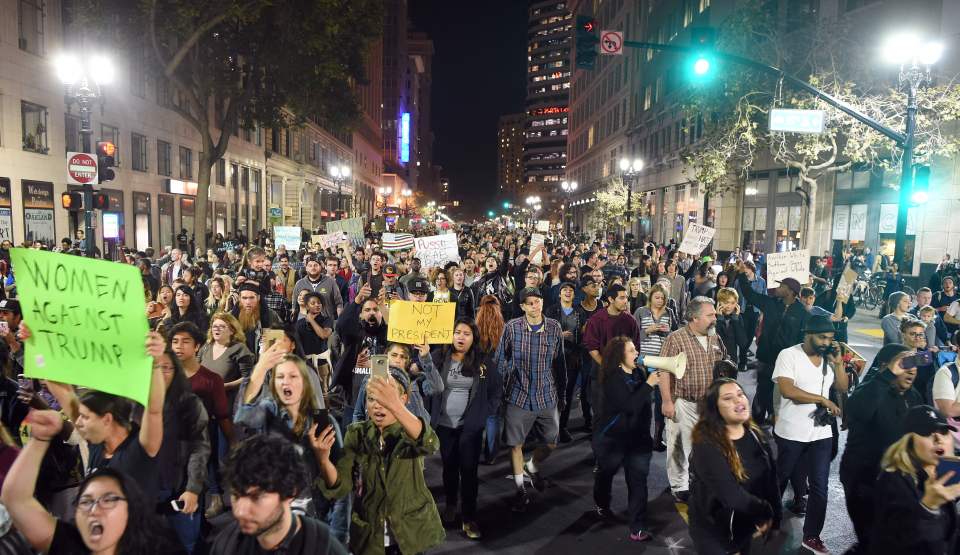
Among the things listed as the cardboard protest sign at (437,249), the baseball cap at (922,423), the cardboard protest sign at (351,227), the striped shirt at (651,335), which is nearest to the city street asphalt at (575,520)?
the baseball cap at (922,423)

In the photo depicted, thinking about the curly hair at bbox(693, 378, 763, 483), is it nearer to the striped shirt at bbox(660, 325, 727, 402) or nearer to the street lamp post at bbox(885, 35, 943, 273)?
the striped shirt at bbox(660, 325, 727, 402)

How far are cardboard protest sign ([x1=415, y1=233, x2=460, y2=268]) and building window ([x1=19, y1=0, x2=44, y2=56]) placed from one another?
1877 centimetres

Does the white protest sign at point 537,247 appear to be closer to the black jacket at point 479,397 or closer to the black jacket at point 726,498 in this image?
the black jacket at point 479,397

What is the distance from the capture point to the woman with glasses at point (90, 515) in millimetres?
2779

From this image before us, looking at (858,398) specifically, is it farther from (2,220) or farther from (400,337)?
(2,220)

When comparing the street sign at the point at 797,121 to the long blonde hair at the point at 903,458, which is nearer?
the long blonde hair at the point at 903,458

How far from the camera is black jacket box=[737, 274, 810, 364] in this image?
827 centimetres

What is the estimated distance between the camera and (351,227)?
64.7 ft

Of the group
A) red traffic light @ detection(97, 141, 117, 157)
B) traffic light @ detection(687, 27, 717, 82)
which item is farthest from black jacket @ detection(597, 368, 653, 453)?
red traffic light @ detection(97, 141, 117, 157)

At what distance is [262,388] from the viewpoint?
4.57m

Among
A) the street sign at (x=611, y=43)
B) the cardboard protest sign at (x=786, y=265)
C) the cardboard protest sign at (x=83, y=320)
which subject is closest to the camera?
the cardboard protest sign at (x=83, y=320)

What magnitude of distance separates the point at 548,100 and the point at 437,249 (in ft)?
617

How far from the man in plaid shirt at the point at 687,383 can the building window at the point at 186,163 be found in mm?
37172

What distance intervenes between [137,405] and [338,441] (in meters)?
1.27
